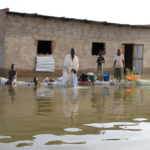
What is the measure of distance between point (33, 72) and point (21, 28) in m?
2.31

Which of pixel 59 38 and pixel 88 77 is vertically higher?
pixel 59 38

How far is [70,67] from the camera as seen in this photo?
10938 mm

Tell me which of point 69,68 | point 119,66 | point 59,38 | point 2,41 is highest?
point 59,38

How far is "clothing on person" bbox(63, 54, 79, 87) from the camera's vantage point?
35.7ft

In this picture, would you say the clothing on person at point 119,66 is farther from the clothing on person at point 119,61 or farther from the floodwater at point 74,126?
the floodwater at point 74,126

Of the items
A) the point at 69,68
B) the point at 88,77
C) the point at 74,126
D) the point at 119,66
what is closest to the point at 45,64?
the point at 119,66

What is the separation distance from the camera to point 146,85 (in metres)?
12.0

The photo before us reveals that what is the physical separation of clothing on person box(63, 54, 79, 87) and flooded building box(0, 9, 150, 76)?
5611 mm

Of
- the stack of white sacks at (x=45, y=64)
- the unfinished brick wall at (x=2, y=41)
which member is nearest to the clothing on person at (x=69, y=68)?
the unfinished brick wall at (x=2, y=41)

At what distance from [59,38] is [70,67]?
692 centimetres

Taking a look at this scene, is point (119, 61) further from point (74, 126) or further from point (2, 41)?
point (74, 126)

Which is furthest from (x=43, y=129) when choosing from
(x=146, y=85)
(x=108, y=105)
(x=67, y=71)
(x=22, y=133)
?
(x=146, y=85)

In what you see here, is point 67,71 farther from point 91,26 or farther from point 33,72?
point 91,26

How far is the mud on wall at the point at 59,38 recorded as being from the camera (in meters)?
16.2
